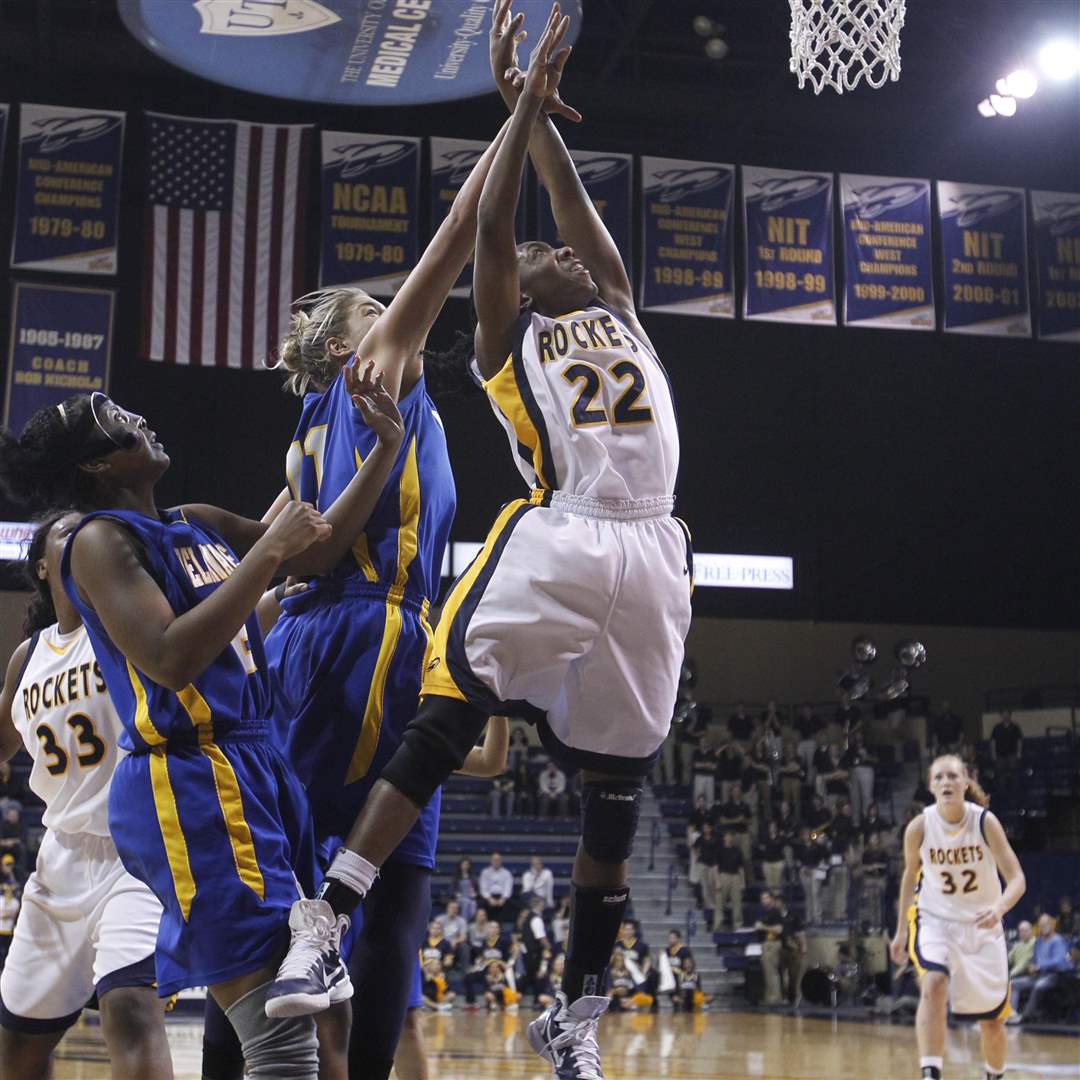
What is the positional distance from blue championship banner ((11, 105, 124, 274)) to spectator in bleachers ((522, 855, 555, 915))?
347 inches

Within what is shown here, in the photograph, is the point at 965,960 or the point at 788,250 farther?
the point at 788,250

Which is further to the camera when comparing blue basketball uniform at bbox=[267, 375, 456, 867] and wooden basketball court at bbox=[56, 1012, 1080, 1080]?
wooden basketball court at bbox=[56, 1012, 1080, 1080]

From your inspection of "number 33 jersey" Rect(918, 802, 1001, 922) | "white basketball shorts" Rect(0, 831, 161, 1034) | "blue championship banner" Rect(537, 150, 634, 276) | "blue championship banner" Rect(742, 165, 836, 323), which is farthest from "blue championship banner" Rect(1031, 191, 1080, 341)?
"white basketball shorts" Rect(0, 831, 161, 1034)

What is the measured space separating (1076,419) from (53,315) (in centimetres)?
1512

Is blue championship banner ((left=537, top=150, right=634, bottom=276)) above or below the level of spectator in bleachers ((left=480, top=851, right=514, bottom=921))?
above

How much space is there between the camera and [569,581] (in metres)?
3.51

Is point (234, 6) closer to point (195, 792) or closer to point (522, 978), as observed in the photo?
point (195, 792)

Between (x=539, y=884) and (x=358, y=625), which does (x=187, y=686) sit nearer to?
(x=358, y=625)

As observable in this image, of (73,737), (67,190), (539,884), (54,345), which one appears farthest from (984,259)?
(73,737)

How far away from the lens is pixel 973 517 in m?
22.5

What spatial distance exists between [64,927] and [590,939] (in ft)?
4.66

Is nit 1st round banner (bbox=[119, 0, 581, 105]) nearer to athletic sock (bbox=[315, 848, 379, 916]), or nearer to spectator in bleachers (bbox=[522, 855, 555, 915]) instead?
athletic sock (bbox=[315, 848, 379, 916])

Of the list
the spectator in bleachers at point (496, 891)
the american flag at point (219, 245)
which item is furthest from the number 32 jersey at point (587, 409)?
the spectator in bleachers at point (496, 891)

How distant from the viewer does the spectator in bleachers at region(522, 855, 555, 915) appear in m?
17.6
